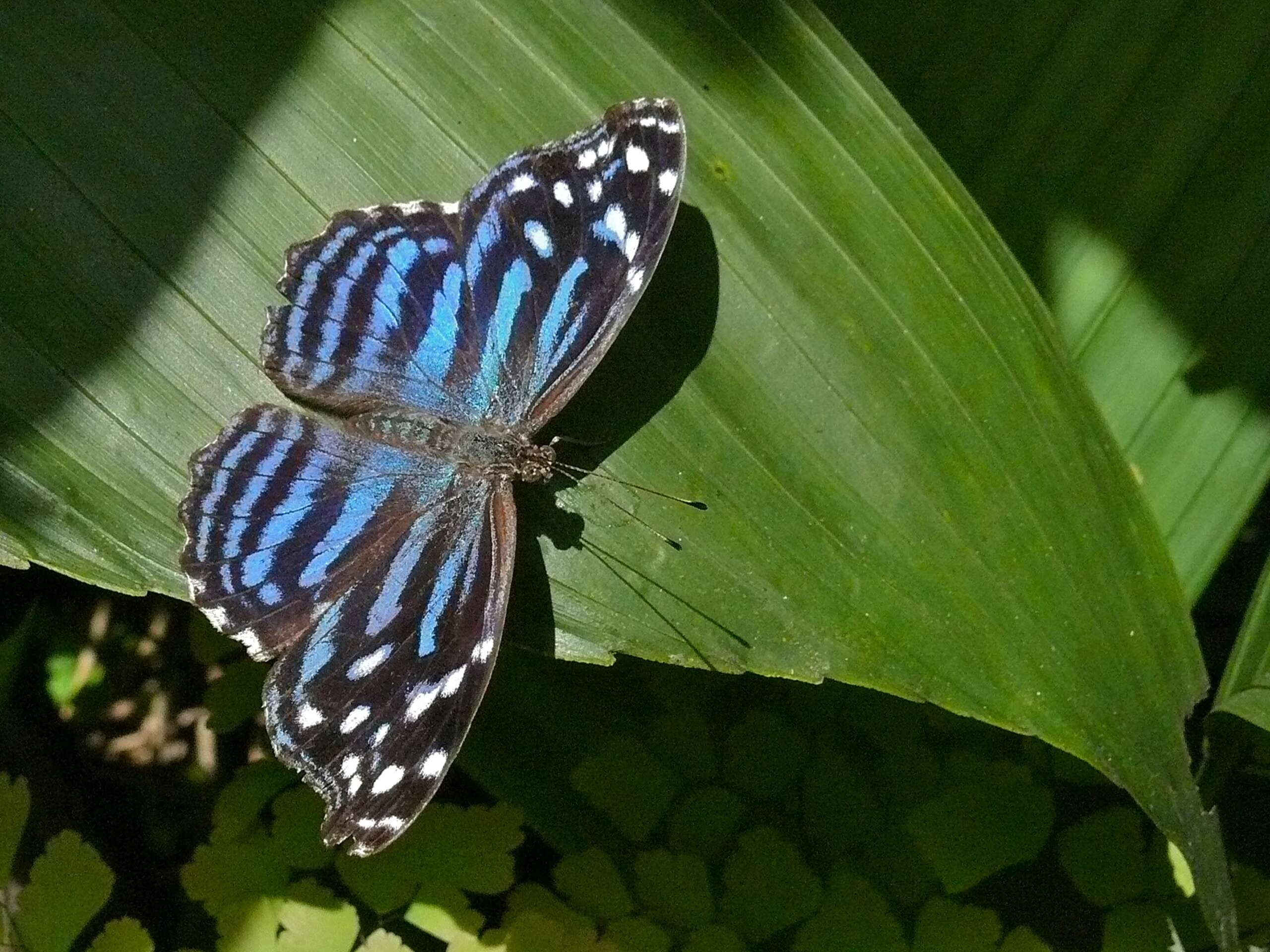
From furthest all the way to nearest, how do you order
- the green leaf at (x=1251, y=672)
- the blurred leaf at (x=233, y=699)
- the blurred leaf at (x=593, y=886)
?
the blurred leaf at (x=233, y=699) < the blurred leaf at (x=593, y=886) < the green leaf at (x=1251, y=672)

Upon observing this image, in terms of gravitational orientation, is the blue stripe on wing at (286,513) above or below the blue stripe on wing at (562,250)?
below

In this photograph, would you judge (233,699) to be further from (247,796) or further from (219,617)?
(219,617)

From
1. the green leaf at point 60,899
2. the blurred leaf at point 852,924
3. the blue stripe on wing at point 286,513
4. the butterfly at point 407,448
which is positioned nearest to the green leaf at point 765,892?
the blurred leaf at point 852,924

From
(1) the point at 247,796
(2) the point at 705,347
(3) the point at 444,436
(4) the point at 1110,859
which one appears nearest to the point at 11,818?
(1) the point at 247,796

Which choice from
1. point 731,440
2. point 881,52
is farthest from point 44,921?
point 881,52

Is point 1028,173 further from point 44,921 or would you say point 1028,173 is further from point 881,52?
point 44,921

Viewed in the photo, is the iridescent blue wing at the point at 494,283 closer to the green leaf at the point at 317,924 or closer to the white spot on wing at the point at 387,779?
the white spot on wing at the point at 387,779

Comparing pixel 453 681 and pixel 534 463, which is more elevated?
pixel 534 463
